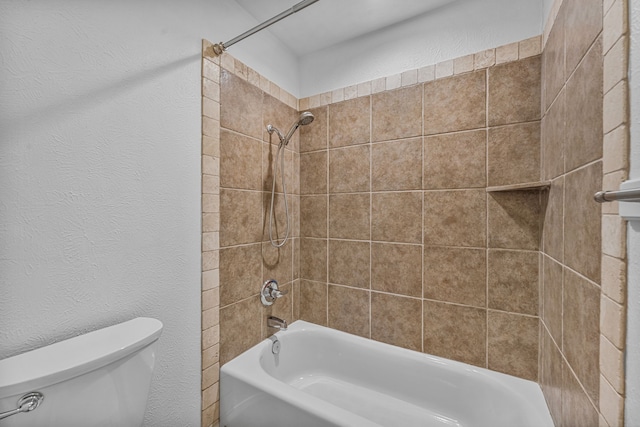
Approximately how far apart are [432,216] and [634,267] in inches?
37.4

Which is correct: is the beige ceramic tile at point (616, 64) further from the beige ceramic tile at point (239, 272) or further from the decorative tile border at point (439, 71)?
the beige ceramic tile at point (239, 272)

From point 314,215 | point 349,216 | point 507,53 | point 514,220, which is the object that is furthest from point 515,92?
point 314,215

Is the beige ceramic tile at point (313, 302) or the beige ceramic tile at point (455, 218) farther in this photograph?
the beige ceramic tile at point (313, 302)

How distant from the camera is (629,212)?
515mm

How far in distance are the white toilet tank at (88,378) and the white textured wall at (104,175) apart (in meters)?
0.09

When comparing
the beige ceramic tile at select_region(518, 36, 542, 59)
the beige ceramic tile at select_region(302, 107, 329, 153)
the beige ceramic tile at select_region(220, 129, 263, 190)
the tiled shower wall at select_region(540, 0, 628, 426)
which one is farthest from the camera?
the beige ceramic tile at select_region(302, 107, 329, 153)

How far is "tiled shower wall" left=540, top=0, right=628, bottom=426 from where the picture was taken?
559 millimetres

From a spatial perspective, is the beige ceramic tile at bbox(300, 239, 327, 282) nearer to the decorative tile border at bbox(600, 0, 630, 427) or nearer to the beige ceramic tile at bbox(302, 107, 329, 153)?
the beige ceramic tile at bbox(302, 107, 329, 153)

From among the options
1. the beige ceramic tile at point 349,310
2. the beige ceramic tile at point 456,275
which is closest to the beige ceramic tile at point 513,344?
the beige ceramic tile at point 456,275

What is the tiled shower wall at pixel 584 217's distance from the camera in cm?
56

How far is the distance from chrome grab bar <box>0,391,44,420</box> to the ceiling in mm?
1670

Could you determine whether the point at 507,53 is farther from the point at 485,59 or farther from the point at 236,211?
the point at 236,211

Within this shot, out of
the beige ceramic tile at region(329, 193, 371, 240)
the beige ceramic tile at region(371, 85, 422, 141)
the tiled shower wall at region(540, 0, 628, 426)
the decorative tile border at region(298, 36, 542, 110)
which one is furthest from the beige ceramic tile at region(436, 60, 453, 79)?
the beige ceramic tile at region(329, 193, 371, 240)

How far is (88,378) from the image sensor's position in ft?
2.38
